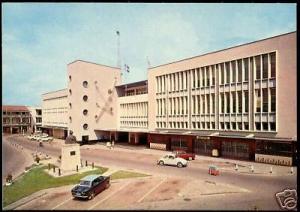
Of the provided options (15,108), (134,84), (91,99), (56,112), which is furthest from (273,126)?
(15,108)

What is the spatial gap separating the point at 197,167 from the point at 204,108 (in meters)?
12.6

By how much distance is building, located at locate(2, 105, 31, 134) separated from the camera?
11138cm

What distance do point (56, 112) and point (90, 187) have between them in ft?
218

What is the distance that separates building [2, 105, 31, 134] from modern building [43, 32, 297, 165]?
59.1 metres

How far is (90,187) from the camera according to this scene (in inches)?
906

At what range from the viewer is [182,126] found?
4812 cm

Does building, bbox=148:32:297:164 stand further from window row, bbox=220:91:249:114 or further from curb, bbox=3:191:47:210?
curb, bbox=3:191:47:210

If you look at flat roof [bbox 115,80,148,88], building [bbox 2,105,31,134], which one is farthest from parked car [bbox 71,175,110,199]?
building [bbox 2,105,31,134]

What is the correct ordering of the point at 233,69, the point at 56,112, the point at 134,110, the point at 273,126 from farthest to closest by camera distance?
the point at 56,112, the point at 134,110, the point at 233,69, the point at 273,126

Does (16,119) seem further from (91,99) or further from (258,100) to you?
(258,100)

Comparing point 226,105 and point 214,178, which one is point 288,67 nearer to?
point 226,105

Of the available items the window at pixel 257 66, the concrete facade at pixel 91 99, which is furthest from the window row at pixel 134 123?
the window at pixel 257 66

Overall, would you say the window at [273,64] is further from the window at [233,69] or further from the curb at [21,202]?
the curb at [21,202]

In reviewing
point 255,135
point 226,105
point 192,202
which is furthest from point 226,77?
point 192,202
